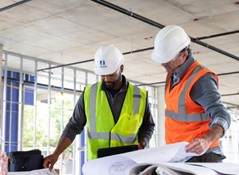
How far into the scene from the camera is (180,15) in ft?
22.9

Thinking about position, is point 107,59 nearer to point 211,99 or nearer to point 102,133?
point 102,133

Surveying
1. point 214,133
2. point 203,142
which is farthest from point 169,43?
point 203,142

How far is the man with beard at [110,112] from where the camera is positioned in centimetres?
259

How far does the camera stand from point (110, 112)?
2627 mm

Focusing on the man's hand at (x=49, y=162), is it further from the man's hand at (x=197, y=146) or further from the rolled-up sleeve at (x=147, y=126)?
the rolled-up sleeve at (x=147, y=126)

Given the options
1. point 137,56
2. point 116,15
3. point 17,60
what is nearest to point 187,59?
point 116,15

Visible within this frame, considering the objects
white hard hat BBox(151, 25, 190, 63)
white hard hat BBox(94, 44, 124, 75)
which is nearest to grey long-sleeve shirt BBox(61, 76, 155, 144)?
white hard hat BBox(94, 44, 124, 75)

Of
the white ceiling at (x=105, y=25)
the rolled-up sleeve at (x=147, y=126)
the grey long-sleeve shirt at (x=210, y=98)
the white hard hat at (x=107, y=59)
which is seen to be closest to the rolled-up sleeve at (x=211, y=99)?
the grey long-sleeve shirt at (x=210, y=98)

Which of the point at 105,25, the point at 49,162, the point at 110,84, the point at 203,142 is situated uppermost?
the point at 105,25

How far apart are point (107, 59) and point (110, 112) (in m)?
0.35

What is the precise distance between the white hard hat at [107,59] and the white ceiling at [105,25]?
3.78 metres

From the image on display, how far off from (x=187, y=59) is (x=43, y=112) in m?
10.9

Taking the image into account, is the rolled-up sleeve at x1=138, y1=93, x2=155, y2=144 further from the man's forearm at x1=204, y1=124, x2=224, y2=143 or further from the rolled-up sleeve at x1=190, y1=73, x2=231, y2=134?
the man's forearm at x1=204, y1=124, x2=224, y2=143

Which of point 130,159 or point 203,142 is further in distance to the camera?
point 203,142
